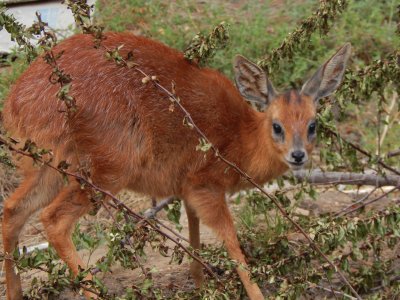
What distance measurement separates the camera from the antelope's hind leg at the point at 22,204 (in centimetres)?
554

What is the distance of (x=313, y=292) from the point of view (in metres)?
5.75

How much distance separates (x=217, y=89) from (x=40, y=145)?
4.29 ft

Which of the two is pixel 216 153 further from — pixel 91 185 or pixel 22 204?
pixel 22 204

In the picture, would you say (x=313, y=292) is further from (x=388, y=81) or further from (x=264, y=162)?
(x=388, y=81)

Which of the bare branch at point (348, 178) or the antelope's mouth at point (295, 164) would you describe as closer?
the antelope's mouth at point (295, 164)

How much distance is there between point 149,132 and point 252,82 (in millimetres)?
758

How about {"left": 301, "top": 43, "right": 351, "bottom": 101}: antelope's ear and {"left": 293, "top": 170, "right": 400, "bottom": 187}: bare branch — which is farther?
{"left": 293, "top": 170, "right": 400, "bottom": 187}: bare branch

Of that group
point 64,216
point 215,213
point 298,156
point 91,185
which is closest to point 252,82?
point 298,156

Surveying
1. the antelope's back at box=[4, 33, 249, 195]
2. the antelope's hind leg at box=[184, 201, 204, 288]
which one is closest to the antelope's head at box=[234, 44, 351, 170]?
the antelope's back at box=[4, 33, 249, 195]

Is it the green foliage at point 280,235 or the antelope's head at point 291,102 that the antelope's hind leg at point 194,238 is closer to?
the green foliage at point 280,235

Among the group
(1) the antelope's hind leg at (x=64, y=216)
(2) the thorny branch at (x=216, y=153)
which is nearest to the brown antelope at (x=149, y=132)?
(1) the antelope's hind leg at (x=64, y=216)

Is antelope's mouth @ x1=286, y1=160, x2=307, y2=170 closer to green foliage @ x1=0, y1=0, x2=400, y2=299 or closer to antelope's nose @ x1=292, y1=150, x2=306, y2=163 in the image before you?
antelope's nose @ x1=292, y1=150, x2=306, y2=163

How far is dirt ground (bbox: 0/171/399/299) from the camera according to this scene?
237 inches

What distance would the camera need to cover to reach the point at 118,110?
5508 millimetres
